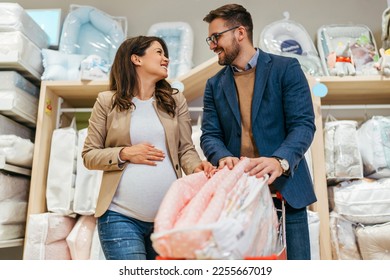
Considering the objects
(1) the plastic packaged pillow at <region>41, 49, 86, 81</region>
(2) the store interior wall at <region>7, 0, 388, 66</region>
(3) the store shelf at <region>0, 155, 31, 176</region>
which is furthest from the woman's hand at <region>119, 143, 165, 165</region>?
(2) the store interior wall at <region>7, 0, 388, 66</region>

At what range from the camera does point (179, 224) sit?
0.56 metres

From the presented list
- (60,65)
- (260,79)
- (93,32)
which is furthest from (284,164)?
(93,32)

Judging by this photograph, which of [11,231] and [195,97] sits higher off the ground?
[195,97]

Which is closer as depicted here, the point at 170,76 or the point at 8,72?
the point at 8,72

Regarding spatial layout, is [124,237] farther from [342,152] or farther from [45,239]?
[342,152]

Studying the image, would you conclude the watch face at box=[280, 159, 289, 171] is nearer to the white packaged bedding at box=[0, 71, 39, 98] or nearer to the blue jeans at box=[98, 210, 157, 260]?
the blue jeans at box=[98, 210, 157, 260]

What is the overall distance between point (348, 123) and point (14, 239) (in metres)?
1.43

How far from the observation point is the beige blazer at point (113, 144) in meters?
0.96

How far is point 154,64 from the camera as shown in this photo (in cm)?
107

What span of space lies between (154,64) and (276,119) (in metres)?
0.37

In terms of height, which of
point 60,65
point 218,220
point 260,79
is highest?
point 60,65
